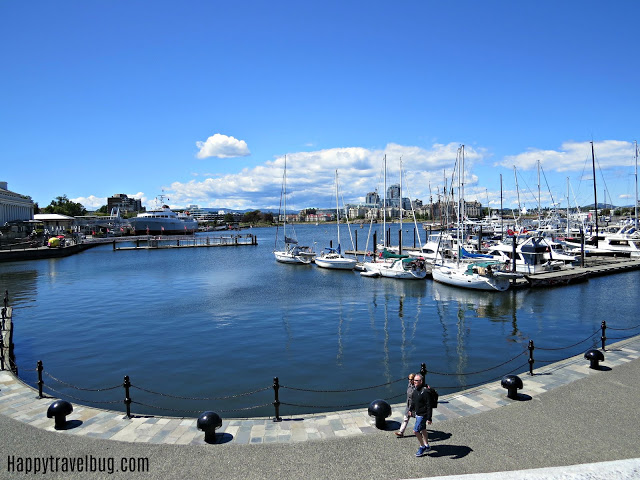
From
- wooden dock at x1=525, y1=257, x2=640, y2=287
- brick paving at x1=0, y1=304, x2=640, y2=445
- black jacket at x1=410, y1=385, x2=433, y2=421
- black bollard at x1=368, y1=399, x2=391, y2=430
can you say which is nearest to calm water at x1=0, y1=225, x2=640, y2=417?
brick paving at x1=0, y1=304, x2=640, y2=445

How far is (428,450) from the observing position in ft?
32.0

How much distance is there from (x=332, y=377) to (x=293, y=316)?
1339 centimetres

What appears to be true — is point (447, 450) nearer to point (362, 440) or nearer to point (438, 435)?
point (438, 435)

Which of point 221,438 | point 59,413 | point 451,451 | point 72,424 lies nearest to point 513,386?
point 451,451

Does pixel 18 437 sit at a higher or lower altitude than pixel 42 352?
higher

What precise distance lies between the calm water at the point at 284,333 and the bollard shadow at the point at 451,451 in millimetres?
4685

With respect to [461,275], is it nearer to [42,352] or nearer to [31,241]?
[42,352]

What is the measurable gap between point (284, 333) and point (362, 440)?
55.0ft

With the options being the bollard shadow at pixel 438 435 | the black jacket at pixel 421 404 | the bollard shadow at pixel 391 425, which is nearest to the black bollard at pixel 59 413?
the bollard shadow at pixel 391 425

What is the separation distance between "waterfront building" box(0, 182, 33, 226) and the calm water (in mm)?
65160

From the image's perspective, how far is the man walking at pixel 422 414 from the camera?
9492mm

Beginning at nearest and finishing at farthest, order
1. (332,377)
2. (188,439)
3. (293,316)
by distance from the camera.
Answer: (188,439) → (332,377) → (293,316)

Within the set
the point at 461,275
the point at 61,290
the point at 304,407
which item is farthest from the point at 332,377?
the point at 61,290

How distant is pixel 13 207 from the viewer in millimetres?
111125
